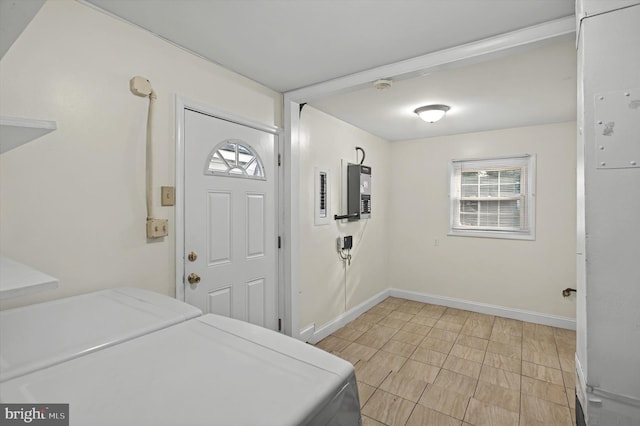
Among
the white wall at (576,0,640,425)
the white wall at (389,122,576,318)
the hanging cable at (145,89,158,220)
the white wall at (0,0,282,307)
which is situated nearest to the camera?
the white wall at (576,0,640,425)

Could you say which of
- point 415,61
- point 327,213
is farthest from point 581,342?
point 327,213

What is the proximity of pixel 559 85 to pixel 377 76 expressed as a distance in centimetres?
154

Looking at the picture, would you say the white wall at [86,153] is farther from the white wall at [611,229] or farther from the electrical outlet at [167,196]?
the white wall at [611,229]

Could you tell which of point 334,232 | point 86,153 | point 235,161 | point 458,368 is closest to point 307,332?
point 334,232

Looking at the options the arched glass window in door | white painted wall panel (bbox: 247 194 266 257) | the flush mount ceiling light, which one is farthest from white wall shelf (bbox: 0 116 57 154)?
the flush mount ceiling light

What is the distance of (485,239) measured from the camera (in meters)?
4.04

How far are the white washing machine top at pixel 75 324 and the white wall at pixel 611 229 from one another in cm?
152

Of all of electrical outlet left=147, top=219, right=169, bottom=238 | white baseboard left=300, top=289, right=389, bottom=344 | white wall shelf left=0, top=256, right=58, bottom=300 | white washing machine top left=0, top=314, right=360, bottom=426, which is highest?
electrical outlet left=147, top=219, right=169, bottom=238

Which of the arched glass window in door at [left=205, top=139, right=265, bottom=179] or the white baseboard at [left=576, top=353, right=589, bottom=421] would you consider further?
the arched glass window in door at [left=205, top=139, right=265, bottom=179]

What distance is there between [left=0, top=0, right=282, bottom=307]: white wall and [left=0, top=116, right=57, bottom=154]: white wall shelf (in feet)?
1.60

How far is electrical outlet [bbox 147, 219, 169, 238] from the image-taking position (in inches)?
69.3

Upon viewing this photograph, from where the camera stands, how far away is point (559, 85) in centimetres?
249

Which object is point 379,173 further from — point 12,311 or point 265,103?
point 12,311

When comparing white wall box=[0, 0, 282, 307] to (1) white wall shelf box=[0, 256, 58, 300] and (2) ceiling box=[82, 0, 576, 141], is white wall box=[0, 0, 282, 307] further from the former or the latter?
(1) white wall shelf box=[0, 256, 58, 300]
